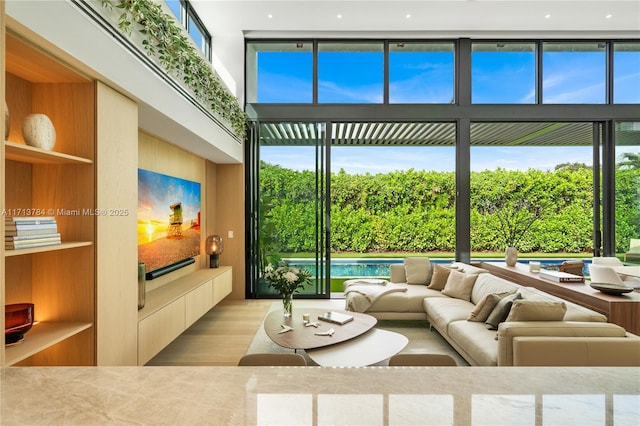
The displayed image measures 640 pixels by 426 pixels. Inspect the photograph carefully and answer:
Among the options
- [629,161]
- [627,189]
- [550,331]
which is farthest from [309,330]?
[629,161]

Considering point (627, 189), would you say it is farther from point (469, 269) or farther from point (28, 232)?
point (28, 232)

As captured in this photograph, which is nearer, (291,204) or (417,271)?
(417,271)

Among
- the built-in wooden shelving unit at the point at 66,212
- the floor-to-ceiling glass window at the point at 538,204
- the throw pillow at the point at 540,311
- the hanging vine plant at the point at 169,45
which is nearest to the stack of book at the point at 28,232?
the built-in wooden shelving unit at the point at 66,212

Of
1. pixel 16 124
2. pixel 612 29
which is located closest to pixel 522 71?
pixel 612 29

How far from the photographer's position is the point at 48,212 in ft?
6.52

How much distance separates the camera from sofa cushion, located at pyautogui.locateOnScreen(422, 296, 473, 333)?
133 inches

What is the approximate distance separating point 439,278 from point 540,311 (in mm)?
1974

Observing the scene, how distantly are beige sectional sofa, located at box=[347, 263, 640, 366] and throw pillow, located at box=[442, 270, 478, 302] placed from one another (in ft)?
0.54

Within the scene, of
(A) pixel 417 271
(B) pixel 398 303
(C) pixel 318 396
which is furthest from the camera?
(A) pixel 417 271

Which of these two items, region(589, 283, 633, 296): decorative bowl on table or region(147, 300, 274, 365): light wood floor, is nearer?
region(589, 283, 633, 296): decorative bowl on table

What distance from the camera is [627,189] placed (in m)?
5.32

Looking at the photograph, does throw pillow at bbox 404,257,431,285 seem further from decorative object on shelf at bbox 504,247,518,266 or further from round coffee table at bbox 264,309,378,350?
round coffee table at bbox 264,309,378,350

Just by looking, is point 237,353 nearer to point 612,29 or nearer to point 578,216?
point 612,29

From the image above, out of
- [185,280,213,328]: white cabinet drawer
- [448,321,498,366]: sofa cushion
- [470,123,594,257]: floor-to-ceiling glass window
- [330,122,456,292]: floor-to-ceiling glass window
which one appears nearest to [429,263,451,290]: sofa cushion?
[448,321,498,366]: sofa cushion
